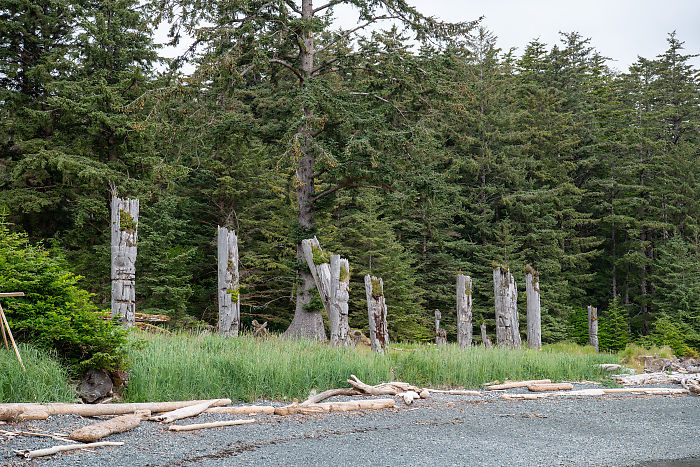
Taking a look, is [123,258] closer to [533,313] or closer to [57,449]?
[57,449]

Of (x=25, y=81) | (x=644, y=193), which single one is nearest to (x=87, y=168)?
(x=25, y=81)

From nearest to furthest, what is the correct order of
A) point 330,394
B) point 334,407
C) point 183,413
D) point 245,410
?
point 183,413
point 245,410
point 334,407
point 330,394

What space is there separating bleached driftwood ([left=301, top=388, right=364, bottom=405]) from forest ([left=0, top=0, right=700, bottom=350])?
399 centimetres

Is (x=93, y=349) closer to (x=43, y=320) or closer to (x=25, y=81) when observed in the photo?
(x=43, y=320)

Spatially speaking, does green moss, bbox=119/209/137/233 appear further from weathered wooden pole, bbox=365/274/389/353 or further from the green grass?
weathered wooden pole, bbox=365/274/389/353

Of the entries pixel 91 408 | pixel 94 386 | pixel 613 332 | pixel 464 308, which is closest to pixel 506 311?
pixel 464 308

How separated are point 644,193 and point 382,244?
21015mm

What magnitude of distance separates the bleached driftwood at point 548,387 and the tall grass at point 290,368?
2.78ft

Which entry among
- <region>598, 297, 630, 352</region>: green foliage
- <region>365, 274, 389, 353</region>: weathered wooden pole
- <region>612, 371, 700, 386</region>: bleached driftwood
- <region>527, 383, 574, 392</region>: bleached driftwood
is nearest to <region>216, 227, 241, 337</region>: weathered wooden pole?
<region>365, 274, 389, 353</region>: weathered wooden pole

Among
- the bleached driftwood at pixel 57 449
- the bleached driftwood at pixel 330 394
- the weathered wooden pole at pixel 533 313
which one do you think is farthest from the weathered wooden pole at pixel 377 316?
the bleached driftwood at pixel 57 449

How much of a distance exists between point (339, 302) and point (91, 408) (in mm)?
6903

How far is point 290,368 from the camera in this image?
930 cm

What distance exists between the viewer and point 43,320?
7.35 meters

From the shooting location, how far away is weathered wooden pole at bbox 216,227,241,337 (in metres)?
14.2
